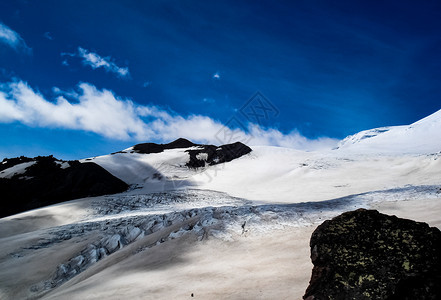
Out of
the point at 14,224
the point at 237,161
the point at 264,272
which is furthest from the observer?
the point at 237,161

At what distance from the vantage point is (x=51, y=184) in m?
30.6

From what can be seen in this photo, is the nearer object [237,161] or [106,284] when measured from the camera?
[106,284]

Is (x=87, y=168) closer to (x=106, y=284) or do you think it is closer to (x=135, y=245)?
(x=135, y=245)

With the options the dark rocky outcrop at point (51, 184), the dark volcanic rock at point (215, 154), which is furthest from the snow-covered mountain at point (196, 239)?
the dark volcanic rock at point (215, 154)

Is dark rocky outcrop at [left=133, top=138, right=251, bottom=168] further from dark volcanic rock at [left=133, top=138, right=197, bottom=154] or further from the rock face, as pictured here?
the rock face

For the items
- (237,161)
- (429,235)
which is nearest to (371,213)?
(429,235)

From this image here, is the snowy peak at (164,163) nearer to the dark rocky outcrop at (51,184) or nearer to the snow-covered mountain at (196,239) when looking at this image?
the dark rocky outcrop at (51,184)

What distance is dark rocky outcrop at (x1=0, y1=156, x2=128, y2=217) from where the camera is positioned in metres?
27.7

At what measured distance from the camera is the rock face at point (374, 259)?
9.94 ft

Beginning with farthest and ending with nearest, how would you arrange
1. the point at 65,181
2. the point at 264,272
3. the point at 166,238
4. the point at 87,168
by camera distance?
the point at 87,168 < the point at 65,181 < the point at 166,238 < the point at 264,272

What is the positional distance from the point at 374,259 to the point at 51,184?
34.4 metres

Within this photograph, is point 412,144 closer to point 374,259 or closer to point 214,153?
point 214,153

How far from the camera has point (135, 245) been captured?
10.1 metres

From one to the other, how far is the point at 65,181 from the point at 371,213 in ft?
110
